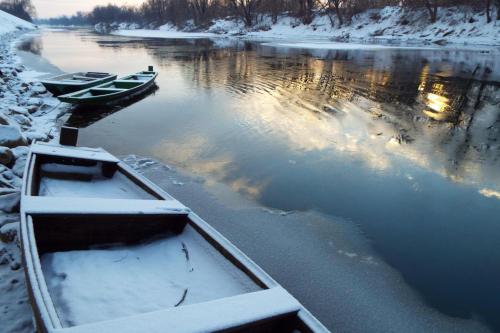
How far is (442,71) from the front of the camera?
63.7 feet

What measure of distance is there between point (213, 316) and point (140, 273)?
1.38m

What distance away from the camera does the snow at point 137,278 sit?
2.93 m

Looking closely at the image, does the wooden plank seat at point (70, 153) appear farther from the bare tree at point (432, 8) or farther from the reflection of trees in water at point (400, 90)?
the bare tree at point (432, 8)

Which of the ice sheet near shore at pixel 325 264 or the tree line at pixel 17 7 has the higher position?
the tree line at pixel 17 7

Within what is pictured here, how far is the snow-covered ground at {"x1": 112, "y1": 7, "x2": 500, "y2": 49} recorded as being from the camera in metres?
38.3

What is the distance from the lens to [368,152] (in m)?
7.89

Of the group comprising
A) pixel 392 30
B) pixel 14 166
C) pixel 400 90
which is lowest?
pixel 14 166

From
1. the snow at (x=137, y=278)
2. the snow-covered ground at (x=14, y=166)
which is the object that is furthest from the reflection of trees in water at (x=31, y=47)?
the snow at (x=137, y=278)

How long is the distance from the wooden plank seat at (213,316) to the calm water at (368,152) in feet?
4.26

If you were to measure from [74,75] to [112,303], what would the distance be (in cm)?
1398

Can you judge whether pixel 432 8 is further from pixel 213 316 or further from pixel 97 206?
pixel 213 316

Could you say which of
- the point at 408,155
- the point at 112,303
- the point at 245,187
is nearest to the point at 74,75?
the point at 245,187

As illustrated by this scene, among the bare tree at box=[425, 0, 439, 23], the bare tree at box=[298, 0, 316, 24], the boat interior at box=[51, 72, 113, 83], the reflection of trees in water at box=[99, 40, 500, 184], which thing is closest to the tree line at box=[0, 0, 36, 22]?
the bare tree at box=[298, 0, 316, 24]

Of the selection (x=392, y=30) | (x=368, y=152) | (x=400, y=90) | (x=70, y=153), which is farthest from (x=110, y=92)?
(x=392, y=30)
